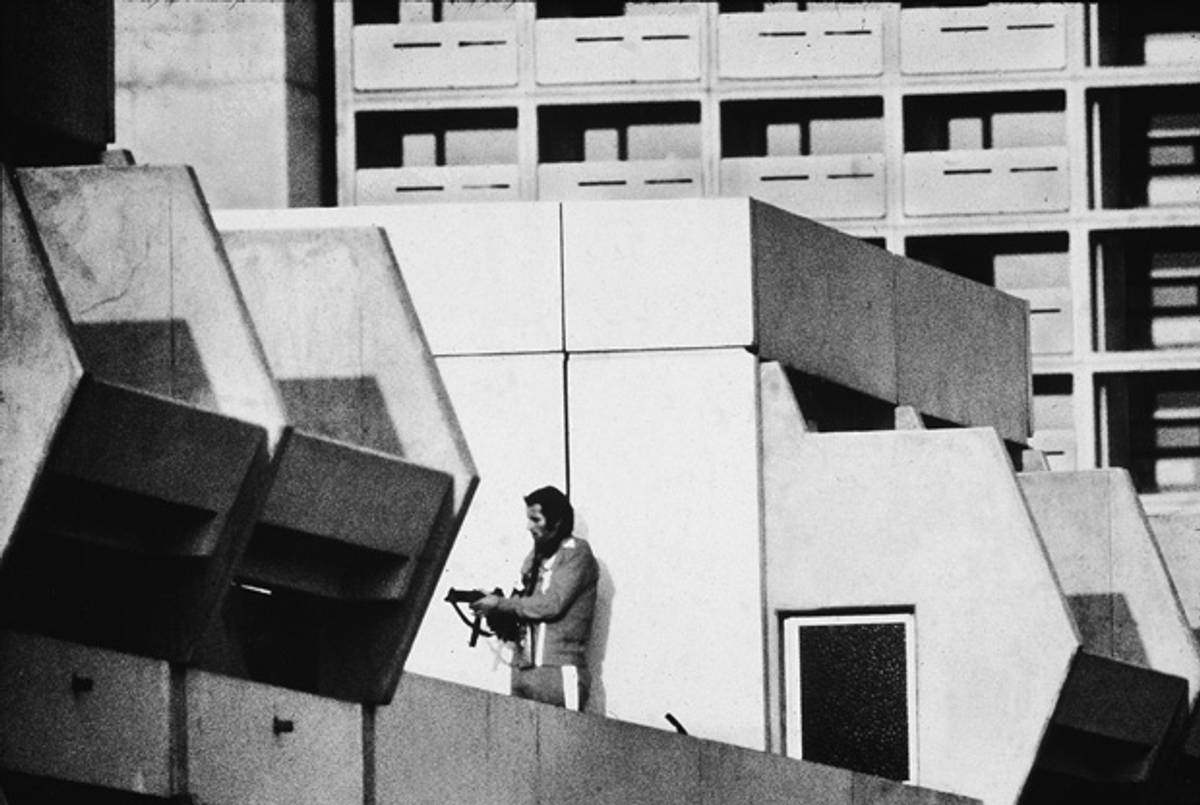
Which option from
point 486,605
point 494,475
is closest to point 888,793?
point 494,475

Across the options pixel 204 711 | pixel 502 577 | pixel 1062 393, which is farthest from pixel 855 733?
pixel 1062 393

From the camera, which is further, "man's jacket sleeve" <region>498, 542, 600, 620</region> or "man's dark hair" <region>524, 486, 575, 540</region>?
"man's jacket sleeve" <region>498, 542, 600, 620</region>

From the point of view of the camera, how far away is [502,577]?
90.4 feet

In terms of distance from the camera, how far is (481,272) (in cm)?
2802

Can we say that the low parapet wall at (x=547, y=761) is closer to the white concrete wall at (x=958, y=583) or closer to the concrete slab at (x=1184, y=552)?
the white concrete wall at (x=958, y=583)

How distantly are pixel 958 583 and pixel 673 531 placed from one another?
244 centimetres

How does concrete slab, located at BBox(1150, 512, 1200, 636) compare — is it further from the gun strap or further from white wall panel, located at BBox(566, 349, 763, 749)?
the gun strap

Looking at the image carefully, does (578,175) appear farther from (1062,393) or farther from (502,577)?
(502,577)

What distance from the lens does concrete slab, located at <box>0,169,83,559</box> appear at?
18328 mm

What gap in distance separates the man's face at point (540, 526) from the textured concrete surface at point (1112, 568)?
9788 millimetres

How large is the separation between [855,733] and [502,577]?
3.10 meters

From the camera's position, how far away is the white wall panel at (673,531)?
27.9m

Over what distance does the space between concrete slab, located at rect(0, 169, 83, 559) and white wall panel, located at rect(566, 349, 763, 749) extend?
991cm

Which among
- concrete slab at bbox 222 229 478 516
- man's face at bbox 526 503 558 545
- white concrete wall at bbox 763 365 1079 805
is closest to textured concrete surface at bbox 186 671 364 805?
concrete slab at bbox 222 229 478 516
